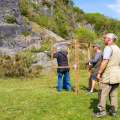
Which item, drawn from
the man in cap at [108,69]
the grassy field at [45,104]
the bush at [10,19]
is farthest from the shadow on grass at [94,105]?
the bush at [10,19]

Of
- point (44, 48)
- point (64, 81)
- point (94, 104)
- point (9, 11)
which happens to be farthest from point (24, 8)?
point (94, 104)

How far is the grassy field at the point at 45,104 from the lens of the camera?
12031 millimetres

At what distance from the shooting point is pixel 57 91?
647 inches

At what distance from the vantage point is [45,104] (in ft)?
44.6

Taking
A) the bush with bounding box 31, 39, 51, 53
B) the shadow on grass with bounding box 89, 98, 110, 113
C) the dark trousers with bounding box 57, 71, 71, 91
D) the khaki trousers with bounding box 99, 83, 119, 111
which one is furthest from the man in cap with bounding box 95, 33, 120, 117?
the bush with bounding box 31, 39, 51, 53

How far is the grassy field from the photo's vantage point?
12.0 metres

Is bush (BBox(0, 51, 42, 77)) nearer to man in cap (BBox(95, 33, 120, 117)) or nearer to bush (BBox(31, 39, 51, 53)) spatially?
bush (BBox(31, 39, 51, 53))

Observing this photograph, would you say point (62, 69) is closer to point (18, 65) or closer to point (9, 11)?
point (18, 65)

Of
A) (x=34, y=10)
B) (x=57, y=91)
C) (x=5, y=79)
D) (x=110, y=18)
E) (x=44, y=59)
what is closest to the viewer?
(x=57, y=91)

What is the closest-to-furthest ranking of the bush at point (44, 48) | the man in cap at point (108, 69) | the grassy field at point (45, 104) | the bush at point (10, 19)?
1. the man in cap at point (108, 69)
2. the grassy field at point (45, 104)
3. the bush at point (44, 48)
4. the bush at point (10, 19)

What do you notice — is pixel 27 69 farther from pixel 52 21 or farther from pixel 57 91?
pixel 52 21

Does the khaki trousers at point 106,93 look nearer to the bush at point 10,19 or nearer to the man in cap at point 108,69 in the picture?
the man in cap at point 108,69

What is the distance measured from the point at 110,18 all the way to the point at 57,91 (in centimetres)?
3755

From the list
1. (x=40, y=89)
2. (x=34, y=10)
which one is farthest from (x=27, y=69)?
(x=34, y=10)
